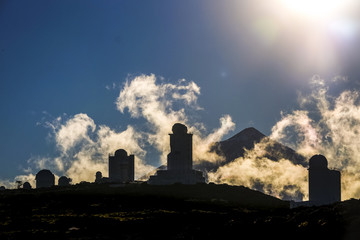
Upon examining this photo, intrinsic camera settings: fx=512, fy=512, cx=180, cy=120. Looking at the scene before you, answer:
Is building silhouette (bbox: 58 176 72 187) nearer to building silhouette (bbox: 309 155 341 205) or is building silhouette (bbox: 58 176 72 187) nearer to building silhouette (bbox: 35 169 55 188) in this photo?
building silhouette (bbox: 35 169 55 188)

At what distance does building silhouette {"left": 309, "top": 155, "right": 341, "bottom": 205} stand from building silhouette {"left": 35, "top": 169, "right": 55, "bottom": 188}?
42.0 m

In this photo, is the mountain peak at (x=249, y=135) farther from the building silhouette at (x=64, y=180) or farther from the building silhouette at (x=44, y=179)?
the building silhouette at (x=44, y=179)

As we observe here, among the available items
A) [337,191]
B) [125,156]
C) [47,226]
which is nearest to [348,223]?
[47,226]

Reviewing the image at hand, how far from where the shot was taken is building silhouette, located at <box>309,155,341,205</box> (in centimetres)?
7406

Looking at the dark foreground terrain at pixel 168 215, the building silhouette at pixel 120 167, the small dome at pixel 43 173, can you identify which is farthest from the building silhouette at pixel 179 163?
the small dome at pixel 43 173

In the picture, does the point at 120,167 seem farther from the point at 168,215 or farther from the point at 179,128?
the point at 168,215

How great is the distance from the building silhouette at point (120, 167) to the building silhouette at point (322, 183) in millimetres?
27759

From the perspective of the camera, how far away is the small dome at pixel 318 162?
250 ft

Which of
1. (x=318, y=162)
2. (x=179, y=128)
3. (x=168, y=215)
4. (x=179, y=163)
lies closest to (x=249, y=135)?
(x=318, y=162)

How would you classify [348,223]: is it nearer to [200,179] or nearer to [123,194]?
[123,194]

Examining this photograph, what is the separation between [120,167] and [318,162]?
3037 cm

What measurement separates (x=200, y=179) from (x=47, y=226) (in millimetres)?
35390

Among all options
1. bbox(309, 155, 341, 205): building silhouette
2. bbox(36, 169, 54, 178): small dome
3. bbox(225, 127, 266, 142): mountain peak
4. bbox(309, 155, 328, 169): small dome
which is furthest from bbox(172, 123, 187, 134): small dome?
bbox(225, 127, 266, 142): mountain peak

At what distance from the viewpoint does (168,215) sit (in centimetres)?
4353
